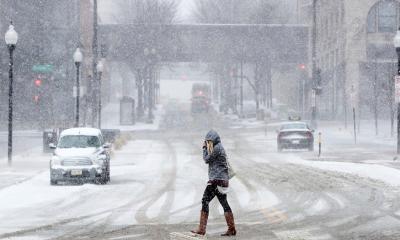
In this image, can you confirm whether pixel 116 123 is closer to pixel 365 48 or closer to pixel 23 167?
pixel 365 48

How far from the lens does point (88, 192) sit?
22.2 m

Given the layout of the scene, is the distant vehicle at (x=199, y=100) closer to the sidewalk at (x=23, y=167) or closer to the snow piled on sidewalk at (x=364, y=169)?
the sidewalk at (x=23, y=167)

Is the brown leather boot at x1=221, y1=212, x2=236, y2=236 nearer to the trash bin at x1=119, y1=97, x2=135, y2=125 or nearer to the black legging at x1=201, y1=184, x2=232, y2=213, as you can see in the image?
the black legging at x1=201, y1=184, x2=232, y2=213

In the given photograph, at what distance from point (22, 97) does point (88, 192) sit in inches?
1967

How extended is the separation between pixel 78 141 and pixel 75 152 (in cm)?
124

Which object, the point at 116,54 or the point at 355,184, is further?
the point at 116,54

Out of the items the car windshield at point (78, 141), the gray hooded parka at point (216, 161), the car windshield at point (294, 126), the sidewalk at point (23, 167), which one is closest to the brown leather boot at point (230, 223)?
the gray hooded parka at point (216, 161)

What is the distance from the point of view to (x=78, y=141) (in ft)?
84.7

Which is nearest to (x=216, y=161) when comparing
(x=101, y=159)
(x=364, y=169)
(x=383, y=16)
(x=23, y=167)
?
(x=101, y=159)

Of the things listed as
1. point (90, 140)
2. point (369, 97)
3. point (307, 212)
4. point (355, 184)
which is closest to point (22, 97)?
point (369, 97)

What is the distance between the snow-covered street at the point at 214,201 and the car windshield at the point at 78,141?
1285mm

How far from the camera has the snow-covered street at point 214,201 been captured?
14625mm

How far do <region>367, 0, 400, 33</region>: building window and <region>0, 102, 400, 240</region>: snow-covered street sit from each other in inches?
1596

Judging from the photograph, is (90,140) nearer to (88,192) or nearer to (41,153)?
(88,192)
